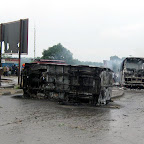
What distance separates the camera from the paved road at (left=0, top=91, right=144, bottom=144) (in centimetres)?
470

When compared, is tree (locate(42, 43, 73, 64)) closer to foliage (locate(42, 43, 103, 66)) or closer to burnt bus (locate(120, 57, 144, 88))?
foliage (locate(42, 43, 103, 66))

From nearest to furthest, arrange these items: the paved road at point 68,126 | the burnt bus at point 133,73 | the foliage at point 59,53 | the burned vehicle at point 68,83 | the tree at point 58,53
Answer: the paved road at point 68,126, the burned vehicle at point 68,83, the burnt bus at point 133,73, the foliage at point 59,53, the tree at point 58,53

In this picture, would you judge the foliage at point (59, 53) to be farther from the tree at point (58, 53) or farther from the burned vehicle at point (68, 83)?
the burned vehicle at point (68, 83)

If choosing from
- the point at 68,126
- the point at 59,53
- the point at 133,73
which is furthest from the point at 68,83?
the point at 59,53

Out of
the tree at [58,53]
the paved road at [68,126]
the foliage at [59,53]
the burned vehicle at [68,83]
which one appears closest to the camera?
the paved road at [68,126]

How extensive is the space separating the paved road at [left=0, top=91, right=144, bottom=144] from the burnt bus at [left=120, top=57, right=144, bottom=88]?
39.0 feet

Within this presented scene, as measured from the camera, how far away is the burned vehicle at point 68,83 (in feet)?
29.9

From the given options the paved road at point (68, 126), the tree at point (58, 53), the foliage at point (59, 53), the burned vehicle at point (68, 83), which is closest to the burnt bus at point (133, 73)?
the burned vehicle at point (68, 83)

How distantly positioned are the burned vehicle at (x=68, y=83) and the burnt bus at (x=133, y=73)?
10173 mm

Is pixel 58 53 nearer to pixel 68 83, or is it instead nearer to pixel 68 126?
pixel 68 83

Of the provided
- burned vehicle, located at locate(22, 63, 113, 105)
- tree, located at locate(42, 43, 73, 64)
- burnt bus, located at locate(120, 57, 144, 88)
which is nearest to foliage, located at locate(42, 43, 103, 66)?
tree, located at locate(42, 43, 73, 64)

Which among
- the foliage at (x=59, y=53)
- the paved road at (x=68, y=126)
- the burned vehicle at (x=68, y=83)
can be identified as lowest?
the paved road at (x=68, y=126)

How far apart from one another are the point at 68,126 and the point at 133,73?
15.0 meters

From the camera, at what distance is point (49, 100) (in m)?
9.82
